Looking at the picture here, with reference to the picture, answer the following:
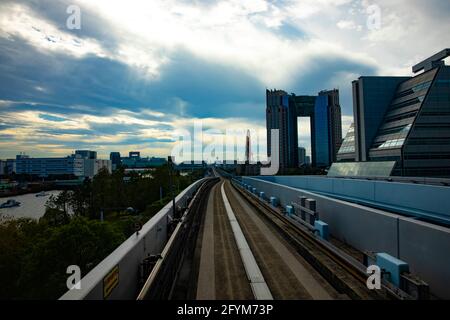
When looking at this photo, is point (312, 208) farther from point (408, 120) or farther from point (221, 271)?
point (408, 120)

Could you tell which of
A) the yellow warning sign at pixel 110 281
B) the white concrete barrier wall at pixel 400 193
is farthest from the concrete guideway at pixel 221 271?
the white concrete barrier wall at pixel 400 193

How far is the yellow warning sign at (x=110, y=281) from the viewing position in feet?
15.4

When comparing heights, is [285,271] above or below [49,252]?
above

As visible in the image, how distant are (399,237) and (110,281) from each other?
23.9ft

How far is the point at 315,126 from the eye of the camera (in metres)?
191

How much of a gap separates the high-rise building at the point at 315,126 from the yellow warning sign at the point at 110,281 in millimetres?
171820

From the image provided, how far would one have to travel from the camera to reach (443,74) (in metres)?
54.9

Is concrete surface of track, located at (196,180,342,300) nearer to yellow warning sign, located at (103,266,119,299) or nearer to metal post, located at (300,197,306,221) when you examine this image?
metal post, located at (300,197,306,221)

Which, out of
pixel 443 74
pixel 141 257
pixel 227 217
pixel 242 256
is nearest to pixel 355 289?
pixel 242 256

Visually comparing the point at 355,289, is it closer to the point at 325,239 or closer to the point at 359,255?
the point at 359,255

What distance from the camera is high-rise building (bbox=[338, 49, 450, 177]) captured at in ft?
169

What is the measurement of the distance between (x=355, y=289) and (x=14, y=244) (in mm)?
41728
